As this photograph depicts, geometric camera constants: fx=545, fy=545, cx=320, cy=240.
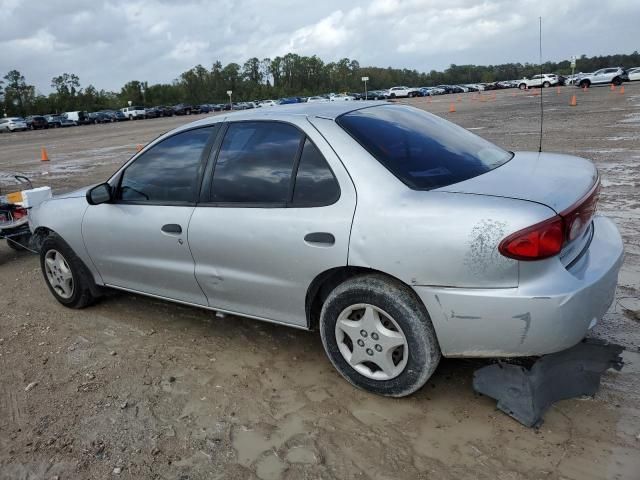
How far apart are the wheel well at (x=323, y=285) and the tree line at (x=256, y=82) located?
3161 inches

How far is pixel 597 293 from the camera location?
2717 millimetres

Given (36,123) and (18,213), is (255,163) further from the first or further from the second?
(36,123)

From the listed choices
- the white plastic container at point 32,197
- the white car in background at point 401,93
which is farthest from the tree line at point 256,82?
the white plastic container at point 32,197

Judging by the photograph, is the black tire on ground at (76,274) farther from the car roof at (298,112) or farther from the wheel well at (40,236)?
the car roof at (298,112)

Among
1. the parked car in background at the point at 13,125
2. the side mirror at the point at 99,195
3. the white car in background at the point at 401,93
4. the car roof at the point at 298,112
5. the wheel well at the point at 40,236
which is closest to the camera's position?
the car roof at the point at 298,112

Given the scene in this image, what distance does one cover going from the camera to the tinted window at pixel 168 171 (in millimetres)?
3797

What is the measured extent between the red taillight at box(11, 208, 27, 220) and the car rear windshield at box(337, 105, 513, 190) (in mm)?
4815

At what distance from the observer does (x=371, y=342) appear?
306 centimetres

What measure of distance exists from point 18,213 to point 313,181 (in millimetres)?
4839

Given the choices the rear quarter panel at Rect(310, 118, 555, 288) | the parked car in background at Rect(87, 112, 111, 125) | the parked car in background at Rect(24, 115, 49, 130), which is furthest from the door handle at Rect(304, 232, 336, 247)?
the parked car in background at Rect(87, 112, 111, 125)

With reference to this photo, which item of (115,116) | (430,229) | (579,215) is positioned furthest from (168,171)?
(115,116)

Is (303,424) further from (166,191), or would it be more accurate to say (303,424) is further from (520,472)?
(166,191)

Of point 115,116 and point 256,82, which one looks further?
point 256,82

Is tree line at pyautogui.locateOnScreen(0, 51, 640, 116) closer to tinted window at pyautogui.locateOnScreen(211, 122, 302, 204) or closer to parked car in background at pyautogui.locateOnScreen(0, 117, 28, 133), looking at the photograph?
parked car in background at pyautogui.locateOnScreen(0, 117, 28, 133)
